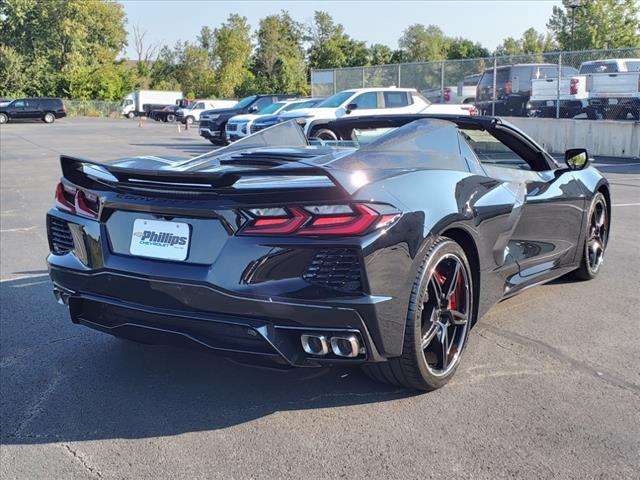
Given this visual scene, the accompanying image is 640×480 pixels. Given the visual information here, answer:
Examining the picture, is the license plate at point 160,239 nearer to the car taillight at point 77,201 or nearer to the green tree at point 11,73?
the car taillight at point 77,201

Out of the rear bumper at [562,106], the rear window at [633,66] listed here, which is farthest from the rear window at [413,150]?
the rear bumper at [562,106]

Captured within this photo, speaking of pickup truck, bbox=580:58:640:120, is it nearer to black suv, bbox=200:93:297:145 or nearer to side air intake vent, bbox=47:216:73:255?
black suv, bbox=200:93:297:145

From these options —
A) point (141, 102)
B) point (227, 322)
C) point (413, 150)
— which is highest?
point (141, 102)

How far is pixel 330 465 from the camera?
296cm

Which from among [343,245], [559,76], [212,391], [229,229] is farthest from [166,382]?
[559,76]

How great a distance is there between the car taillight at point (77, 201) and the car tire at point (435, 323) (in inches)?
63.2

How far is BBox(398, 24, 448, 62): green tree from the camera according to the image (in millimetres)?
90169

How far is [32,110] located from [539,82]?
129 ft

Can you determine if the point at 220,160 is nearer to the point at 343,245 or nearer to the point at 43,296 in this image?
the point at 343,245

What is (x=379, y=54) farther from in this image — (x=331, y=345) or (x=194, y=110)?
(x=331, y=345)

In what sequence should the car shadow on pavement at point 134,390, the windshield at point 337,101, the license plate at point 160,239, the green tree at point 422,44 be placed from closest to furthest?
the license plate at point 160,239, the car shadow on pavement at point 134,390, the windshield at point 337,101, the green tree at point 422,44

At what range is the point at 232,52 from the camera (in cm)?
7338

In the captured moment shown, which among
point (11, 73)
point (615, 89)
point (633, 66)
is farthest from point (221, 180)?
point (11, 73)

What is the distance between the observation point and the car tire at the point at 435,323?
11.1 ft
